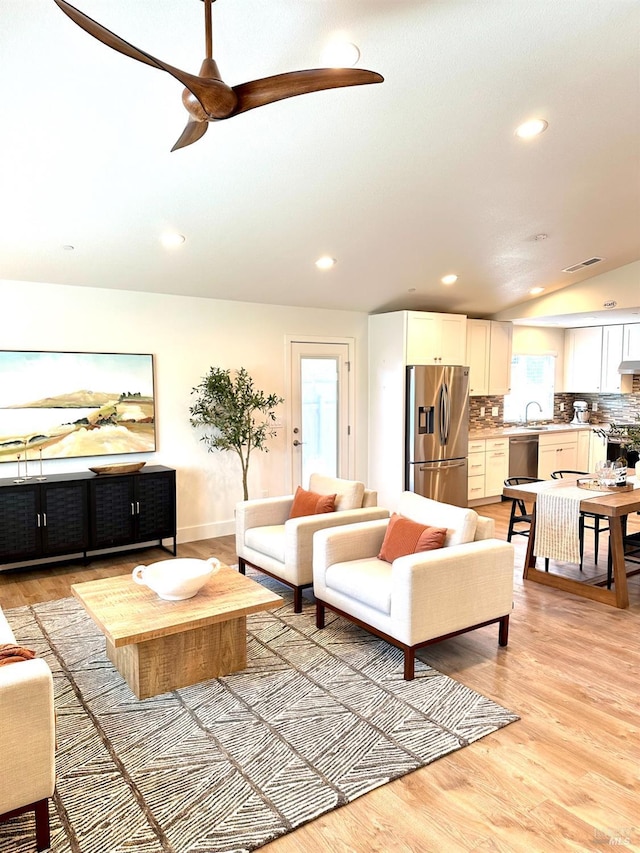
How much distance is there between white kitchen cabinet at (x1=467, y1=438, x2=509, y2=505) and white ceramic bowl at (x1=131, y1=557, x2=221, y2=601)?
4.71 metres

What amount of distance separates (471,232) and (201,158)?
8.38 feet

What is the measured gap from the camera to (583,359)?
849 centimetres

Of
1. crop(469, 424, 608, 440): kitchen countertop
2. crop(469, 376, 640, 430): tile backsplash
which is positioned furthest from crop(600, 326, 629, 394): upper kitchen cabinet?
crop(469, 424, 608, 440): kitchen countertop

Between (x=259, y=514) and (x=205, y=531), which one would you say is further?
(x=205, y=531)

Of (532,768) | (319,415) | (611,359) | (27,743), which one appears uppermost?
(611,359)

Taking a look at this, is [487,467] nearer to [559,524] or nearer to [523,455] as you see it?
[523,455]

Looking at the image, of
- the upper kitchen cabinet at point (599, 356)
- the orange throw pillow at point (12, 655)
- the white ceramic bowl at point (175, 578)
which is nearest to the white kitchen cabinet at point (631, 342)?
the upper kitchen cabinet at point (599, 356)

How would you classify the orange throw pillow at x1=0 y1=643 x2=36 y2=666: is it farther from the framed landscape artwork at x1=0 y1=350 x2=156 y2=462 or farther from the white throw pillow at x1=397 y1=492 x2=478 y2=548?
the framed landscape artwork at x1=0 y1=350 x2=156 y2=462

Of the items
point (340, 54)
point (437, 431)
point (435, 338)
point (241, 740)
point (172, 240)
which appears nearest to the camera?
point (241, 740)

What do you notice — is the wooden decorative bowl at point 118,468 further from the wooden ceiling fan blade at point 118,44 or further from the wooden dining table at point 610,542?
the wooden ceiling fan blade at point 118,44

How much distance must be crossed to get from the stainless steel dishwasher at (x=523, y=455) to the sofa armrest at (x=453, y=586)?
14.9 feet

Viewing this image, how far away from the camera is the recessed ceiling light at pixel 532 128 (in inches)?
138

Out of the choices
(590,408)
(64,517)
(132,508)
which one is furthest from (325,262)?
(590,408)

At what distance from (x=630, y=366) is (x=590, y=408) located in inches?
51.4
